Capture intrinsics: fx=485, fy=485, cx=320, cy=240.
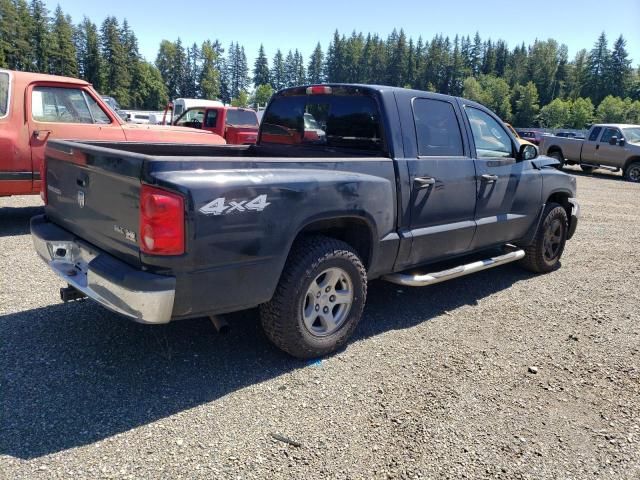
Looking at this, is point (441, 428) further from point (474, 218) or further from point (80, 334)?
A: point (80, 334)

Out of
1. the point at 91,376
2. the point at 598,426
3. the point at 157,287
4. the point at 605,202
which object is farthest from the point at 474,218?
the point at 605,202

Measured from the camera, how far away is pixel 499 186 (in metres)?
4.77

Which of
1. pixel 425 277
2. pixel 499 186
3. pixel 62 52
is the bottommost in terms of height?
pixel 425 277

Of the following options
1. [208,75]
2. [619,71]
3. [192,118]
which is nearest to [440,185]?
[192,118]

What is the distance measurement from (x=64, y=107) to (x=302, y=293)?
551 cm

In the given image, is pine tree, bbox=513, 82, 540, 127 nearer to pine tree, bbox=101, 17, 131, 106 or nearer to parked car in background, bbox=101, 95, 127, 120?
pine tree, bbox=101, 17, 131, 106

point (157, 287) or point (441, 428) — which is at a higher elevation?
point (157, 287)

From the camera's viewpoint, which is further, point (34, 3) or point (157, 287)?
point (34, 3)

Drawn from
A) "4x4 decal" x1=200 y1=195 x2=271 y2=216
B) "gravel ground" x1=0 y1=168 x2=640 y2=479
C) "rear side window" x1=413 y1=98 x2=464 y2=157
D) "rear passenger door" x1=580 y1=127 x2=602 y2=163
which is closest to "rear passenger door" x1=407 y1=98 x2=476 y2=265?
"rear side window" x1=413 y1=98 x2=464 y2=157

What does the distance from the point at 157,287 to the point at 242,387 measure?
935mm

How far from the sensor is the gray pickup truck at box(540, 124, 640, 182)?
57.0 ft

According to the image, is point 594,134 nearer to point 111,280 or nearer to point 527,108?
point 111,280

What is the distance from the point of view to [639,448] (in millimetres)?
2715

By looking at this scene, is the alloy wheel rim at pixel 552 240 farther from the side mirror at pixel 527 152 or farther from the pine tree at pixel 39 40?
the pine tree at pixel 39 40
